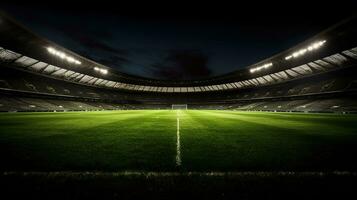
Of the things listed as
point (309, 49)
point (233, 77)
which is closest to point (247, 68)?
point (233, 77)

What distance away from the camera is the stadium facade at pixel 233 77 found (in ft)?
90.3

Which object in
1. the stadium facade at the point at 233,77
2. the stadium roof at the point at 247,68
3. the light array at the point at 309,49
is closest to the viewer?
the stadium roof at the point at 247,68

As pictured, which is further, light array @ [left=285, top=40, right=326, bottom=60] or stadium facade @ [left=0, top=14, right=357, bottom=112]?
light array @ [left=285, top=40, right=326, bottom=60]

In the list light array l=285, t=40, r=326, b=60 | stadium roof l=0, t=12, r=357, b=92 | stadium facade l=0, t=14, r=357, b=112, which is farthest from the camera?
light array l=285, t=40, r=326, b=60

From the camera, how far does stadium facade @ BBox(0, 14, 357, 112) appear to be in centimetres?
2753

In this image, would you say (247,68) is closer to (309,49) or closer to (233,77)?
(233,77)

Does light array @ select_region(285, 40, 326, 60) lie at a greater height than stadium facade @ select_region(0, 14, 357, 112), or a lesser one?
greater

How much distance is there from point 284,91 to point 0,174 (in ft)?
179

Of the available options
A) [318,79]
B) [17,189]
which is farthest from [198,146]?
[318,79]

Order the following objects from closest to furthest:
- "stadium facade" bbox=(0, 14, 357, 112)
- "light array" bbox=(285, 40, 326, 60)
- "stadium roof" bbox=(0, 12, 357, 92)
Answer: "stadium roof" bbox=(0, 12, 357, 92), "stadium facade" bbox=(0, 14, 357, 112), "light array" bbox=(285, 40, 326, 60)

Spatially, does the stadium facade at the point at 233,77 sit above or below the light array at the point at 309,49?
below

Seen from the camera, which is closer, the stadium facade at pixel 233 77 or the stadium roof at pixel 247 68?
the stadium roof at pixel 247 68

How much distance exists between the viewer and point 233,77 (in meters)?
56.0

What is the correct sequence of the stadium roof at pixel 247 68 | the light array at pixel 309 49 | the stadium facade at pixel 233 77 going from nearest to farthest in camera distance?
the stadium roof at pixel 247 68 → the stadium facade at pixel 233 77 → the light array at pixel 309 49
